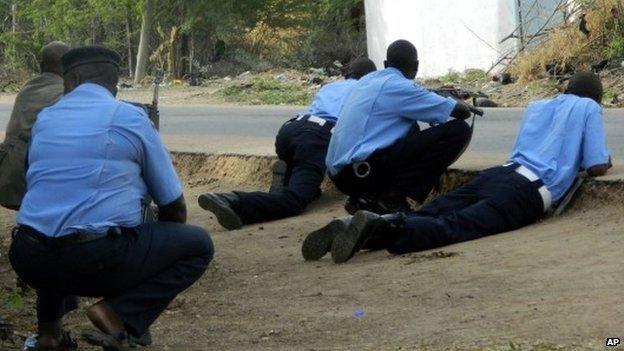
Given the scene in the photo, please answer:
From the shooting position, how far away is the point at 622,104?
17484 mm

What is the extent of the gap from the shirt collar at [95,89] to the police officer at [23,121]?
225 cm

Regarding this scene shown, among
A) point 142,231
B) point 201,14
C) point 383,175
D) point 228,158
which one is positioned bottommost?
point 201,14

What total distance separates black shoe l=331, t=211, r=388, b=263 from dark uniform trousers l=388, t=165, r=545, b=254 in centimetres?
23

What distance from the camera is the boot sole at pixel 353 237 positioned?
Answer: 7918 millimetres

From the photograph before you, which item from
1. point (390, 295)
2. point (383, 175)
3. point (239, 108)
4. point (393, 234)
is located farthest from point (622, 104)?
point (390, 295)

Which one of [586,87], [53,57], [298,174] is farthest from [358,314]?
[298,174]

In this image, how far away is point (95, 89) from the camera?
5648 millimetres

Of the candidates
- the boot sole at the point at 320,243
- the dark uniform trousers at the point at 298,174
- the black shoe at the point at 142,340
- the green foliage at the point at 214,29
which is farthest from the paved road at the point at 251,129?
the green foliage at the point at 214,29

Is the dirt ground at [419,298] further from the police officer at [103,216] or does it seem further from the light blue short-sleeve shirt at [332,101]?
the light blue short-sleeve shirt at [332,101]

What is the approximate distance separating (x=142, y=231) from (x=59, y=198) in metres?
0.37

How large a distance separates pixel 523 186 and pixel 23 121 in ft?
9.78

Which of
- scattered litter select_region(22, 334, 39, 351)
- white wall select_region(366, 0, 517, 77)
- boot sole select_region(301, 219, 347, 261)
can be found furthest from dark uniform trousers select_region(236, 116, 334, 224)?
white wall select_region(366, 0, 517, 77)

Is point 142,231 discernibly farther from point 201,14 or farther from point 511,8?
point 201,14

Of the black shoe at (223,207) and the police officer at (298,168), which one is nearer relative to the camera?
the black shoe at (223,207)
